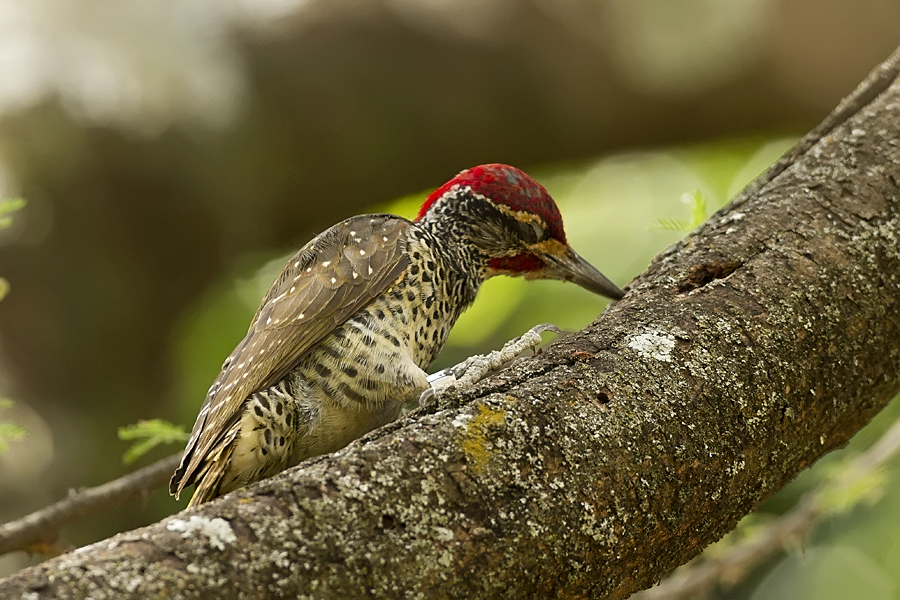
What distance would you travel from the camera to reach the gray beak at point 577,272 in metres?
3.25

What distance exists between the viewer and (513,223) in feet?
10.8

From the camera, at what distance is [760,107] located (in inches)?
192

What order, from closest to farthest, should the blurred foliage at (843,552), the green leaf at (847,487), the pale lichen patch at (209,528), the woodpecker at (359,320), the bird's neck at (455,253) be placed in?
the pale lichen patch at (209,528), the woodpecker at (359,320), the bird's neck at (455,253), the green leaf at (847,487), the blurred foliage at (843,552)

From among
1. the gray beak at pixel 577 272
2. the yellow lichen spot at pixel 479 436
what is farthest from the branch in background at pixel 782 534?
the yellow lichen spot at pixel 479 436

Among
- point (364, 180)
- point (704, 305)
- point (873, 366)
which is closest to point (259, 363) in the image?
point (704, 305)

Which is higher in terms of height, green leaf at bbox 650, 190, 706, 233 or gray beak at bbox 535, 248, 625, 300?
green leaf at bbox 650, 190, 706, 233

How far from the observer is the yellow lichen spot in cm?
165

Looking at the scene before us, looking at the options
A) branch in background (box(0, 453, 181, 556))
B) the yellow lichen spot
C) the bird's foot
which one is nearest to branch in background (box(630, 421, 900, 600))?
the bird's foot

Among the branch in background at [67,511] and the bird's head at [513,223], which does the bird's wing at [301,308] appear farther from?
the branch in background at [67,511]

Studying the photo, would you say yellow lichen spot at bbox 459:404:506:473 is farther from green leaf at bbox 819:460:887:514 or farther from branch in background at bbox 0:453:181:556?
green leaf at bbox 819:460:887:514

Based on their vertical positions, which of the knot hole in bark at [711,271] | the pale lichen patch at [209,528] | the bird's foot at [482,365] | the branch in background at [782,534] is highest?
the knot hole in bark at [711,271]

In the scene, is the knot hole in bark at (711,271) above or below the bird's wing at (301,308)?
below

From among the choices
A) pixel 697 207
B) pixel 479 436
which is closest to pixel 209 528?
pixel 479 436

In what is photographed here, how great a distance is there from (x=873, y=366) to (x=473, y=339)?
12.4 ft
